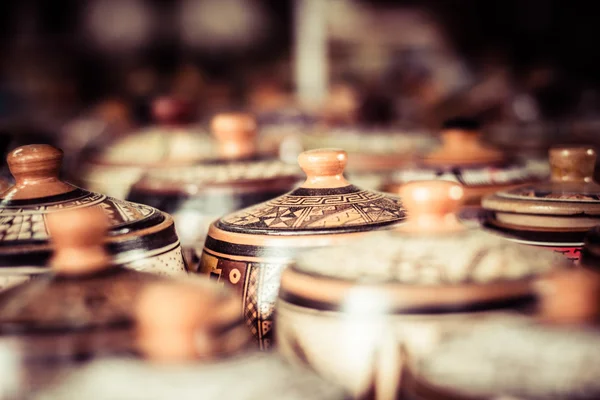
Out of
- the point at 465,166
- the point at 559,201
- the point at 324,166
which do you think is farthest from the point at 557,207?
the point at 465,166

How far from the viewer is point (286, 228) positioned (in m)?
1.17

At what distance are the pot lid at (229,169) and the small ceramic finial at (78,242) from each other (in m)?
0.67

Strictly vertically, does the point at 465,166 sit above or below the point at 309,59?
below

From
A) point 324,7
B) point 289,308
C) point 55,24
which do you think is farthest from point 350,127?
point 55,24

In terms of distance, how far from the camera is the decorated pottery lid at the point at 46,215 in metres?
1.06

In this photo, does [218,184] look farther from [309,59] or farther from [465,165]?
[309,59]

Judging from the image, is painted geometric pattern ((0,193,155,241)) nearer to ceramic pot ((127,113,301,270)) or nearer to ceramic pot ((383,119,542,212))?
ceramic pot ((127,113,301,270))

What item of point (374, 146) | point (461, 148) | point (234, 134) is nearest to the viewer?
point (234, 134)

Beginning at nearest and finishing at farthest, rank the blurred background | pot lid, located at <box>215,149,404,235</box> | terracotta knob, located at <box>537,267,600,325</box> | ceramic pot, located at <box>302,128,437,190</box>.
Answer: terracotta knob, located at <box>537,267,600,325</box>
pot lid, located at <box>215,149,404,235</box>
ceramic pot, located at <box>302,128,437,190</box>
the blurred background

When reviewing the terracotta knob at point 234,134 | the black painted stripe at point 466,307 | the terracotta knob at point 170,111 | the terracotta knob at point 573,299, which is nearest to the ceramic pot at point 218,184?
the terracotta knob at point 234,134

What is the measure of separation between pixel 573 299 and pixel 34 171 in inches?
31.2

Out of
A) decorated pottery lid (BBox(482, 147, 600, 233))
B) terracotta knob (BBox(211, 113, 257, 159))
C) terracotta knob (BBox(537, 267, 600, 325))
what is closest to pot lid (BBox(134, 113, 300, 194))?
terracotta knob (BBox(211, 113, 257, 159))

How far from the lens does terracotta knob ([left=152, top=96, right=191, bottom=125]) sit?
80.8 inches

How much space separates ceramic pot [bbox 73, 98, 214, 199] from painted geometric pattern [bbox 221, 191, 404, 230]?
74 cm
